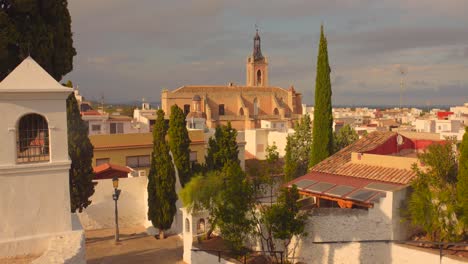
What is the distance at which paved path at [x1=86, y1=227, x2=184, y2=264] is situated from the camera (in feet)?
57.0

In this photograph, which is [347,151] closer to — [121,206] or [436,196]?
[436,196]

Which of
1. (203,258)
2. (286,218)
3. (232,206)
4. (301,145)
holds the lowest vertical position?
(203,258)

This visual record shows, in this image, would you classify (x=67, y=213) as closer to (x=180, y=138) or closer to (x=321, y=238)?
(x=321, y=238)

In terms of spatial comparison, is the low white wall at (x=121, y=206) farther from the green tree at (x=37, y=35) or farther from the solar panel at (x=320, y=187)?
the solar panel at (x=320, y=187)

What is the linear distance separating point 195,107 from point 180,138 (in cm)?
4377

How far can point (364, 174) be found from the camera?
1811 centimetres

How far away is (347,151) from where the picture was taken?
21.6m

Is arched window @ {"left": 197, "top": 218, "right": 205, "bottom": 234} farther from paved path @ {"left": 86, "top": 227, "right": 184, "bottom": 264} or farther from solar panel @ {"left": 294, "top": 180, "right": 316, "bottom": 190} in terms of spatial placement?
solar panel @ {"left": 294, "top": 180, "right": 316, "bottom": 190}

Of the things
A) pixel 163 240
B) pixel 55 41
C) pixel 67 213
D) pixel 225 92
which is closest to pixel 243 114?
pixel 225 92

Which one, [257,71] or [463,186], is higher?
[257,71]

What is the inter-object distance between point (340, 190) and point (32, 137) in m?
11.0

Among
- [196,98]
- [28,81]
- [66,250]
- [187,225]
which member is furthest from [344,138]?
[196,98]

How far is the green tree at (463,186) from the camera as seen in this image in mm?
13500

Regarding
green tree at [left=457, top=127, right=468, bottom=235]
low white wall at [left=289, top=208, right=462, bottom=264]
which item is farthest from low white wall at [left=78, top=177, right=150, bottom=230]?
green tree at [left=457, top=127, right=468, bottom=235]
